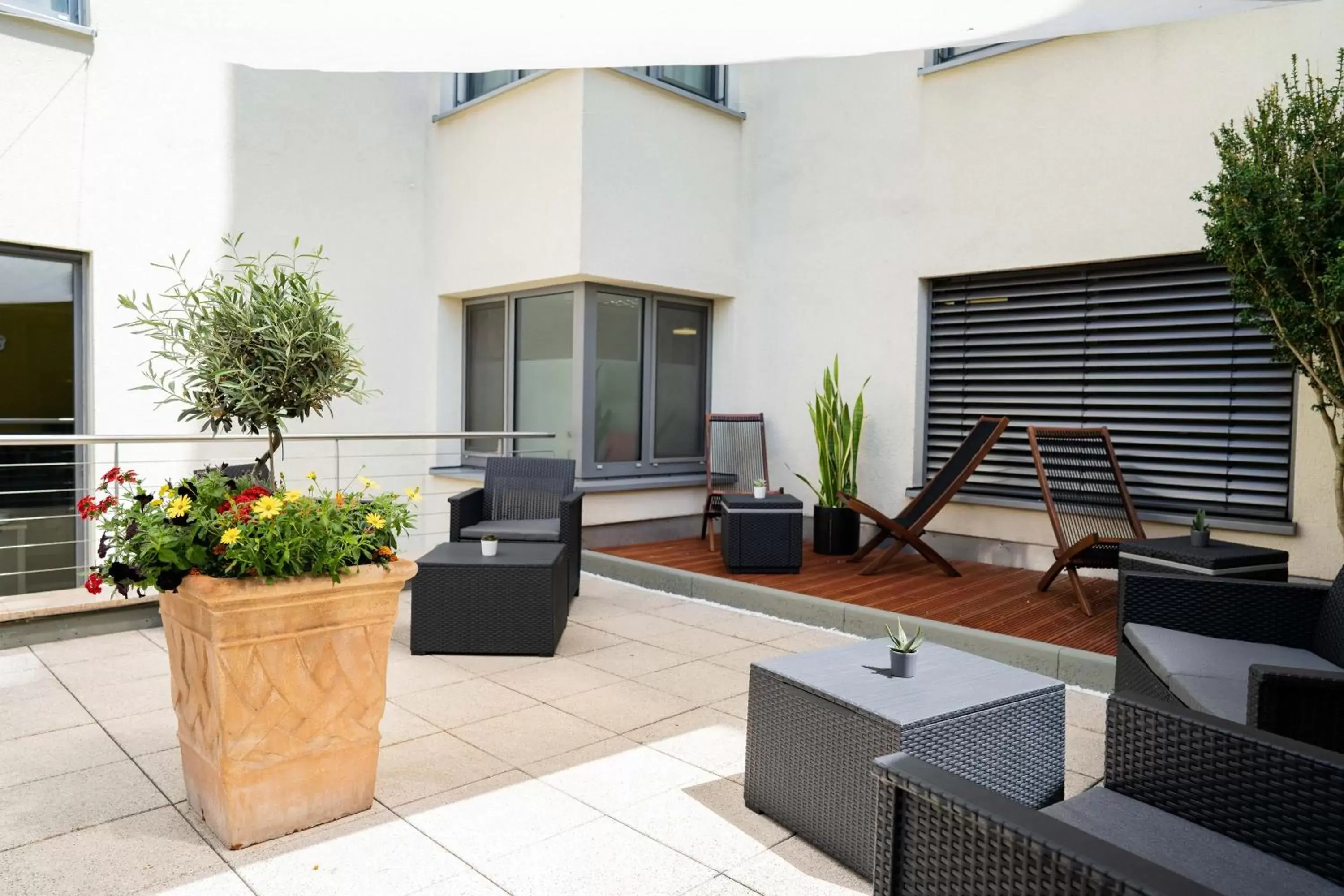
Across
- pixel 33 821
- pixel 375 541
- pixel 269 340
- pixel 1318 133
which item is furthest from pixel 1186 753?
pixel 1318 133

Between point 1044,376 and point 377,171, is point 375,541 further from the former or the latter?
point 377,171

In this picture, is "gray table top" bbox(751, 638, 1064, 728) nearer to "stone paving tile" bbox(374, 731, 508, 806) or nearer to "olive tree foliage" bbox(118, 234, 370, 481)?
"stone paving tile" bbox(374, 731, 508, 806)

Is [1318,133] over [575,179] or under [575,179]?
under

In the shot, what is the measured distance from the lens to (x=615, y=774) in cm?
275

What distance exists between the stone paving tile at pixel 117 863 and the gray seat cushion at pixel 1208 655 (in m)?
2.52

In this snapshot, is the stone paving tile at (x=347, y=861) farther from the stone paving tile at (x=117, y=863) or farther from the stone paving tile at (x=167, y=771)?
the stone paving tile at (x=167, y=771)

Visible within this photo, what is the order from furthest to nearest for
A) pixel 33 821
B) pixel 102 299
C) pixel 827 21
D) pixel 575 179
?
pixel 575 179 < pixel 102 299 < pixel 827 21 < pixel 33 821

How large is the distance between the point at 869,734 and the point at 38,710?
10.2 ft

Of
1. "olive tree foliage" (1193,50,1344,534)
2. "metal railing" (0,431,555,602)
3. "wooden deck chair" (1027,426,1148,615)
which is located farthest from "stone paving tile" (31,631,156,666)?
"olive tree foliage" (1193,50,1344,534)

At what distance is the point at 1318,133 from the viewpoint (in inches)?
148

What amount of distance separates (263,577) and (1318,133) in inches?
175

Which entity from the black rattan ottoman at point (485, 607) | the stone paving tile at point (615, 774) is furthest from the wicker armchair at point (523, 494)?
the stone paving tile at point (615, 774)

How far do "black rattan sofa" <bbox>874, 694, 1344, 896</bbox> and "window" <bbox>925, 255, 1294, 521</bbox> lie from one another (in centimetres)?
342

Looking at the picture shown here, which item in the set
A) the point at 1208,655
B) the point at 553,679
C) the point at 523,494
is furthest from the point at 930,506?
the point at 1208,655
